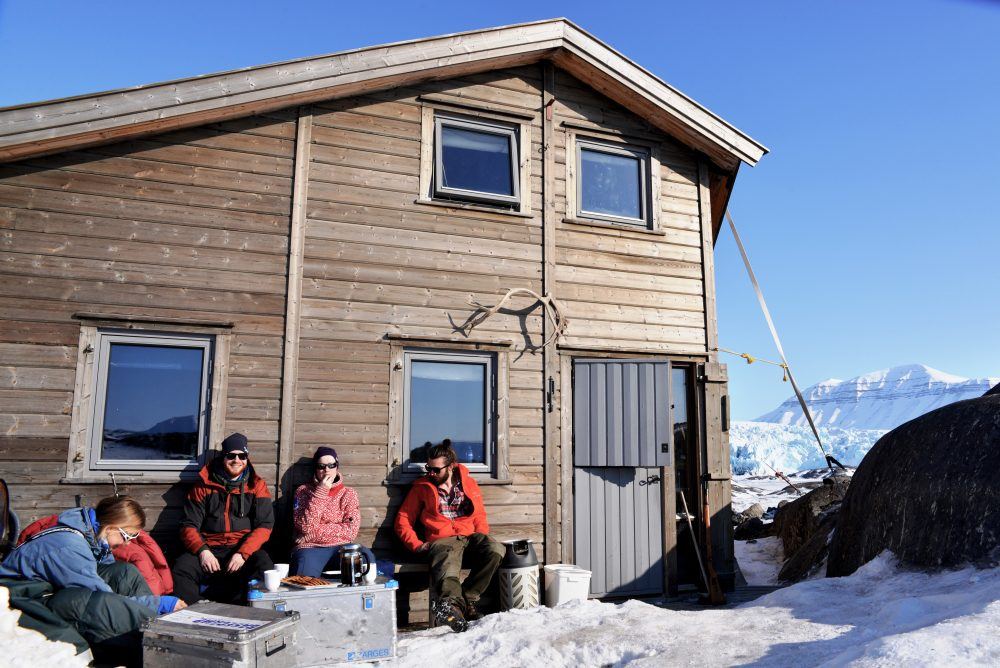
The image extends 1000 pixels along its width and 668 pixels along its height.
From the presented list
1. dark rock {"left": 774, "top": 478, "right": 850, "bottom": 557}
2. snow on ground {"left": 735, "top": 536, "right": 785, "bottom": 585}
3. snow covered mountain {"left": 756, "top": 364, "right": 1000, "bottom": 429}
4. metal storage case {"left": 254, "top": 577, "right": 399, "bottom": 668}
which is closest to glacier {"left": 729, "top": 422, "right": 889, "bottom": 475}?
snow on ground {"left": 735, "top": 536, "right": 785, "bottom": 585}

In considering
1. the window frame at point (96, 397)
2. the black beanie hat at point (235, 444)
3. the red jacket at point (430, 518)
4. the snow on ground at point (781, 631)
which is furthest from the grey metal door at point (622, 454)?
the window frame at point (96, 397)

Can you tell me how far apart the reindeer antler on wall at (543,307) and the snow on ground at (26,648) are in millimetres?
3798

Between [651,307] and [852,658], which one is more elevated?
[651,307]

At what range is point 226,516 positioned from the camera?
18.2ft

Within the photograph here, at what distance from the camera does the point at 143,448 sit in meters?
5.82

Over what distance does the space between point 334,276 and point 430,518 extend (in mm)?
2216

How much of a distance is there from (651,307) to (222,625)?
4923mm

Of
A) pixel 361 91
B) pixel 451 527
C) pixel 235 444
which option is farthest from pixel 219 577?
pixel 361 91

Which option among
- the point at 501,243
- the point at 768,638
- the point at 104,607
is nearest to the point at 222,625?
the point at 104,607

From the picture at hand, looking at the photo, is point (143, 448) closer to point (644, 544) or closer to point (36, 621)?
point (36, 621)

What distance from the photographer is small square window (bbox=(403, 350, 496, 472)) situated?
21.4ft

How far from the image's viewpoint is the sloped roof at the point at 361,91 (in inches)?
222

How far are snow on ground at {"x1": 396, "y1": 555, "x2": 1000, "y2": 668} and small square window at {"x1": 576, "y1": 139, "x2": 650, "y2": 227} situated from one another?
12.6ft

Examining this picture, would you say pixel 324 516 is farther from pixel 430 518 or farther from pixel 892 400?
pixel 892 400
